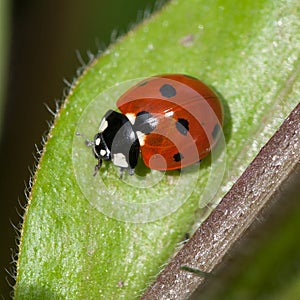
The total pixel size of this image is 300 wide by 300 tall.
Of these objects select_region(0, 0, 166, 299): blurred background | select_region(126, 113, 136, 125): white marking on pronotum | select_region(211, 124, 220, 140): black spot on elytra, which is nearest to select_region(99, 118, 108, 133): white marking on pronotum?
select_region(126, 113, 136, 125): white marking on pronotum

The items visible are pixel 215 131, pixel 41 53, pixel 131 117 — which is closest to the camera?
pixel 215 131

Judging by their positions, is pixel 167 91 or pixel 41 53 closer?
pixel 167 91

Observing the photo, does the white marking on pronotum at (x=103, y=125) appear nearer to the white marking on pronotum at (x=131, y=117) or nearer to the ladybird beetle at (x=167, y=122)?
the ladybird beetle at (x=167, y=122)

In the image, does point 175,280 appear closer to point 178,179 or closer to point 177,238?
point 177,238

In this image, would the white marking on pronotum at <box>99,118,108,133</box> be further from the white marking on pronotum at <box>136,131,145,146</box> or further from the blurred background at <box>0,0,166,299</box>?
the blurred background at <box>0,0,166,299</box>

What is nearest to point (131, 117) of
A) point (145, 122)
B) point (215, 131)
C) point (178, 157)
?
point (145, 122)

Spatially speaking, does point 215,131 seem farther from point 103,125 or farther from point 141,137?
point 103,125
